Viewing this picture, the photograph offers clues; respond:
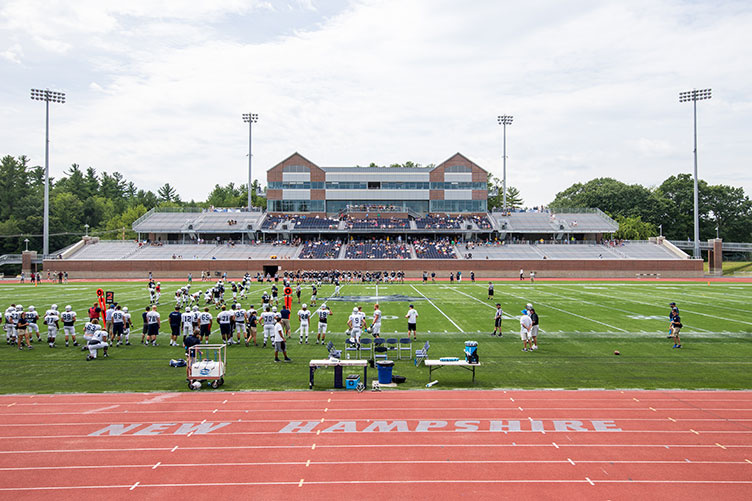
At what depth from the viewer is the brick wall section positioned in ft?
188

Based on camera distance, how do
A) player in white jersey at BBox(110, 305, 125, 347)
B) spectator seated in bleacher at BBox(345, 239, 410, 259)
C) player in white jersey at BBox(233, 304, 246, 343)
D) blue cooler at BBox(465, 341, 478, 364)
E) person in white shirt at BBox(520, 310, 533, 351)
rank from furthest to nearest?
1. spectator seated in bleacher at BBox(345, 239, 410, 259)
2. player in white jersey at BBox(233, 304, 246, 343)
3. player in white jersey at BBox(110, 305, 125, 347)
4. person in white shirt at BBox(520, 310, 533, 351)
5. blue cooler at BBox(465, 341, 478, 364)

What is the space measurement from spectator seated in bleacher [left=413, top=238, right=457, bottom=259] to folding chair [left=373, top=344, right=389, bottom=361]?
45.2 metres

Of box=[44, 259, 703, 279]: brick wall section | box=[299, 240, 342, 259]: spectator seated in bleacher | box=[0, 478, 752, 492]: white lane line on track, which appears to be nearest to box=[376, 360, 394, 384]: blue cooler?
box=[0, 478, 752, 492]: white lane line on track

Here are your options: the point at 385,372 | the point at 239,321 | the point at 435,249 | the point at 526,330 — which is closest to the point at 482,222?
the point at 435,249

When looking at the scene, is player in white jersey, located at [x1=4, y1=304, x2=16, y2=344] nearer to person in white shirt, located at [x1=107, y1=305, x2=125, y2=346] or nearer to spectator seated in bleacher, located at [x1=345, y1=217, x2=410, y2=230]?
person in white shirt, located at [x1=107, y1=305, x2=125, y2=346]

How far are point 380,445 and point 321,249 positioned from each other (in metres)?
53.9

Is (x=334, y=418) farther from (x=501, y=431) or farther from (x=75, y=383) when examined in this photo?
(x=75, y=383)

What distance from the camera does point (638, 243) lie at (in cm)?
6594

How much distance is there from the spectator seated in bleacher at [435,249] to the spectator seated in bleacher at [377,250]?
62.0 inches

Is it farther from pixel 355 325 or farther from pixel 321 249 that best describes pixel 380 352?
pixel 321 249

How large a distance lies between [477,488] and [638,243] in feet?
219

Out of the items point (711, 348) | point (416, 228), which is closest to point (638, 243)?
point (416, 228)

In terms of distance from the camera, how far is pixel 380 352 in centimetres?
1454

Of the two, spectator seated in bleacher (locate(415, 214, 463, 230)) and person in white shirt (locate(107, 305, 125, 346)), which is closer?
person in white shirt (locate(107, 305, 125, 346))
